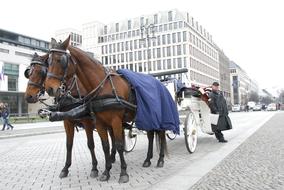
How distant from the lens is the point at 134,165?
740cm

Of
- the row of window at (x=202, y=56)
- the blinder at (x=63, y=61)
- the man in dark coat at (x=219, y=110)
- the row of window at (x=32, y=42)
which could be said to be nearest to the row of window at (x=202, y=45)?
the row of window at (x=202, y=56)

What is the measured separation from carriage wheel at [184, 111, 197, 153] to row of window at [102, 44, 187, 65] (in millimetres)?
84670

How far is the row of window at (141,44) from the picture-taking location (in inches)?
3804

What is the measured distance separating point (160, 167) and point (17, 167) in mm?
3167

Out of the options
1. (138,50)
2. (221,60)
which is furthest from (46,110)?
(221,60)

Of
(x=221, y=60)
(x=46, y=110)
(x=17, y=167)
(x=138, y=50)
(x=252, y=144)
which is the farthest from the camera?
(x=221, y=60)

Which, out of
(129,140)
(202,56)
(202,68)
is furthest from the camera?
(202,56)

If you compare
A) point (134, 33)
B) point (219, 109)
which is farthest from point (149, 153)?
point (134, 33)

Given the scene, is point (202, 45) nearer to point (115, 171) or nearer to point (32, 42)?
point (32, 42)

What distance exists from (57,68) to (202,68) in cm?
10572

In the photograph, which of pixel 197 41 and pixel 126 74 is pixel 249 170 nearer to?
pixel 126 74

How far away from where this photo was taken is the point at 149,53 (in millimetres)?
93812

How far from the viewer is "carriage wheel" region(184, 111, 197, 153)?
8.73 meters

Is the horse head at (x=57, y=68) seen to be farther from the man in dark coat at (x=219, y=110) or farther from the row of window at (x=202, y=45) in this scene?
the row of window at (x=202, y=45)
